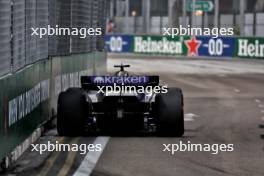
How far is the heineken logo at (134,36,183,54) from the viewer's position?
66.3m

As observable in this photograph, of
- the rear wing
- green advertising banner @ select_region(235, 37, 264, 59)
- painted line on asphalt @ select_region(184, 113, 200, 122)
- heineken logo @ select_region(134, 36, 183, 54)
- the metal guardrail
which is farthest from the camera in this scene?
heineken logo @ select_region(134, 36, 183, 54)

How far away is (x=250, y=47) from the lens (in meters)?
59.5

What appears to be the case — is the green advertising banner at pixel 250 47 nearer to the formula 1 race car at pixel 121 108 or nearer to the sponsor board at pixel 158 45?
Answer: the sponsor board at pixel 158 45

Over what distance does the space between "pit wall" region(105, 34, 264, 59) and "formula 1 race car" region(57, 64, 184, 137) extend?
137ft

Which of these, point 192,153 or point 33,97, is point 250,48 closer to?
point 33,97

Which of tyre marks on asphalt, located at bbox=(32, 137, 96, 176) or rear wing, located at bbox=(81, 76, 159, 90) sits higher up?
rear wing, located at bbox=(81, 76, 159, 90)

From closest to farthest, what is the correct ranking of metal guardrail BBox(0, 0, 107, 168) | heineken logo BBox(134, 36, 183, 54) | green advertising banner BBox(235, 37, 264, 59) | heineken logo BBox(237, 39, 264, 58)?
metal guardrail BBox(0, 0, 107, 168) → green advertising banner BBox(235, 37, 264, 59) → heineken logo BBox(237, 39, 264, 58) → heineken logo BBox(134, 36, 183, 54)

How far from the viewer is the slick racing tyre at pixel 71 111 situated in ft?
55.5

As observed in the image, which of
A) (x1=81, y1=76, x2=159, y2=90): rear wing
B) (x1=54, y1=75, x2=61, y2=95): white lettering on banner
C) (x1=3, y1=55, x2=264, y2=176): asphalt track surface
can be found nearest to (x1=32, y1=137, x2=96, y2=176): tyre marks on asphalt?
(x1=3, y1=55, x2=264, y2=176): asphalt track surface

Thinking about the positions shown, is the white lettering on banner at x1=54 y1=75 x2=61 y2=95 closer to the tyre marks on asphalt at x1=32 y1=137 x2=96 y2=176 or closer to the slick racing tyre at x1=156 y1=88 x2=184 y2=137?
the slick racing tyre at x1=156 y1=88 x2=184 y2=137

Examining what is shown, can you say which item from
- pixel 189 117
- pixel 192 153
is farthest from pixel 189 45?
pixel 192 153

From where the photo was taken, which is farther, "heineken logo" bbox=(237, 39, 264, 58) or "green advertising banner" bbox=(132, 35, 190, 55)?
"green advertising banner" bbox=(132, 35, 190, 55)

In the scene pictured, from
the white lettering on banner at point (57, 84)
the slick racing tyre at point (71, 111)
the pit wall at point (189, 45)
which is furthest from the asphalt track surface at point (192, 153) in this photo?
the pit wall at point (189, 45)

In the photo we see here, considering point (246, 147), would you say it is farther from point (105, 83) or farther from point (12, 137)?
point (12, 137)
